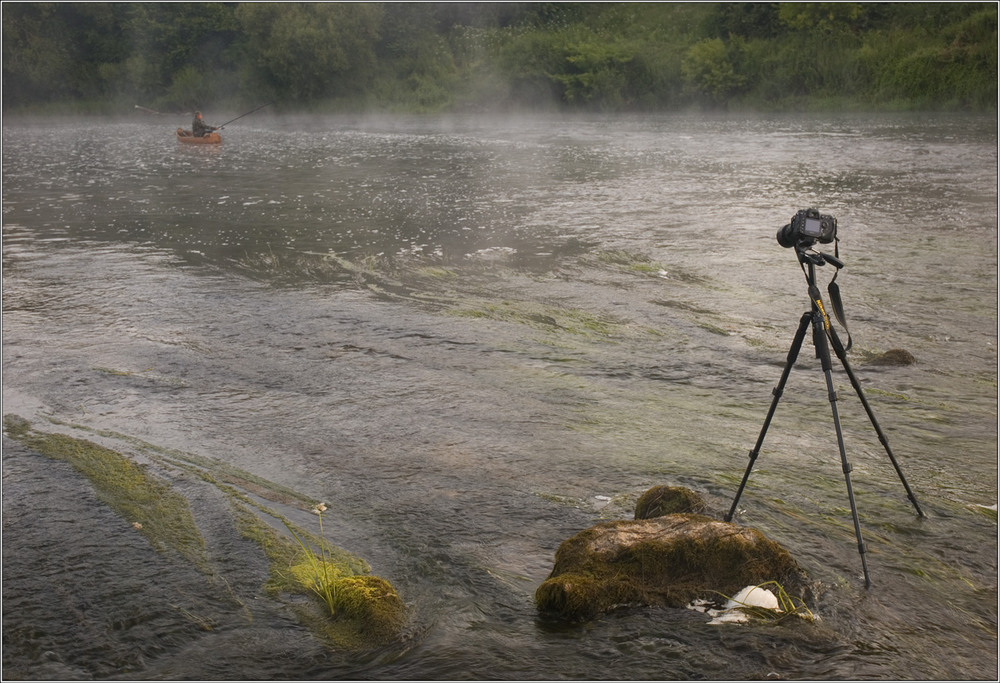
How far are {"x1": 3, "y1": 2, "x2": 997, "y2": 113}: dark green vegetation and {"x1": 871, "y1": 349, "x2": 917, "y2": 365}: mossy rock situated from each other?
3061cm

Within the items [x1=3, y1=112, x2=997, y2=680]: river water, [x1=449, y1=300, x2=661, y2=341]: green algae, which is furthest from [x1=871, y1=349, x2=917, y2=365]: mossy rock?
[x1=449, y1=300, x2=661, y2=341]: green algae

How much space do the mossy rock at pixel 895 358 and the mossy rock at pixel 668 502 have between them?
3.36m

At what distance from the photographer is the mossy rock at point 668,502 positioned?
4801 millimetres

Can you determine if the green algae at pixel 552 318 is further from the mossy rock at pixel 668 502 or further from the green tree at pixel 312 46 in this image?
the green tree at pixel 312 46

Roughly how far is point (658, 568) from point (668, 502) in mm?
632

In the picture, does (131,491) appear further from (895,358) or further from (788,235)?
(895,358)

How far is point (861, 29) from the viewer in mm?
42938

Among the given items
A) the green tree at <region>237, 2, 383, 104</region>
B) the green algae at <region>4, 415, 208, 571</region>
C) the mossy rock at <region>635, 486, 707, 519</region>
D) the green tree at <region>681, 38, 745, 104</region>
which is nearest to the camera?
the mossy rock at <region>635, 486, 707, 519</region>

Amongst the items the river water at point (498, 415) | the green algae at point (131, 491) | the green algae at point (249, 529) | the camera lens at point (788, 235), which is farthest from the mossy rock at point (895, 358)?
the green algae at point (131, 491)

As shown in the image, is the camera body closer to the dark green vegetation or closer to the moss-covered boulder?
the moss-covered boulder

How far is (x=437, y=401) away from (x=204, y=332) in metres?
3.30

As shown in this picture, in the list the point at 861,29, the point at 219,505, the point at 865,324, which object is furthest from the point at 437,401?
the point at 861,29

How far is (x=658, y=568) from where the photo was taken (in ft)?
13.9

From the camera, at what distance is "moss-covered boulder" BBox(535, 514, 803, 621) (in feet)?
13.6
